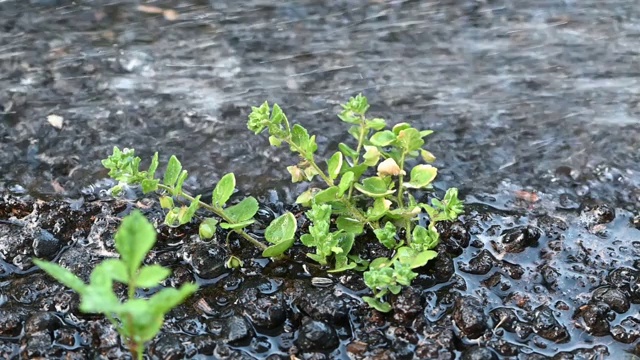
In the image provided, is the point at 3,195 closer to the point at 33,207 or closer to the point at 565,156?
the point at 33,207

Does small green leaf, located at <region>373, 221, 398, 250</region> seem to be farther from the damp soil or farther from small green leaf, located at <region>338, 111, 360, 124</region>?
small green leaf, located at <region>338, 111, 360, 124</region>

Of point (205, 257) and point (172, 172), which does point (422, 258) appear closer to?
point (205, 257)

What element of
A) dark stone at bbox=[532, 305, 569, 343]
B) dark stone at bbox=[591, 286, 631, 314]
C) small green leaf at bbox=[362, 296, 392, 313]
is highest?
small green leaf at bbox=[362, 296, 392, 313]

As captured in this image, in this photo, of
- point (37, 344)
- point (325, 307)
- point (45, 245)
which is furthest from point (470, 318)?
point (45, 245)

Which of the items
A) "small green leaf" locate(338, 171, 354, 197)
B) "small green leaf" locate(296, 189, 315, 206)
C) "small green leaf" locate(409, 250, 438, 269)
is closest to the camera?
"small green leaf" locate(409, 250, 438, 269)

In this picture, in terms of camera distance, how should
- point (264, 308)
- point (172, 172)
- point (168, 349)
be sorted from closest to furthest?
1. point (168, 349)
2. point (264, 308)
3. point (172, 172)

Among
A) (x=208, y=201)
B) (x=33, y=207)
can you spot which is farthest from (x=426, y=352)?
(x=33, y=207)

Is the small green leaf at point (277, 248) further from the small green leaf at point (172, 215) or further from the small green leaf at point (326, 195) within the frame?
the small green leaf at point (172, 215)

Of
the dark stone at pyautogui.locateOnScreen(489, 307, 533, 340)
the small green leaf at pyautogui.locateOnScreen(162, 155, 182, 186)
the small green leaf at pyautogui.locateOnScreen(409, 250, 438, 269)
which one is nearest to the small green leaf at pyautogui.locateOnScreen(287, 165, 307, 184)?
the small green leaf at pyautogui.locateOnScreen(162, 155, 182, 186)
